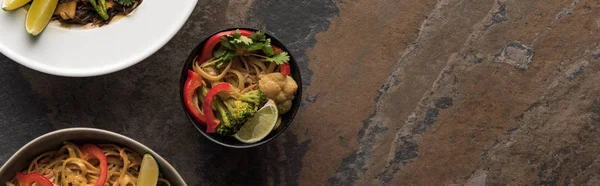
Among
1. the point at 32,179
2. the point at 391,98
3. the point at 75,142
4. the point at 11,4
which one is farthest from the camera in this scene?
the point at 391,98

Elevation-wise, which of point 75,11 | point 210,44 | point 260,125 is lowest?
point 260,125

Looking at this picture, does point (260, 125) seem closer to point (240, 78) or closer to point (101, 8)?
point (240, 78)

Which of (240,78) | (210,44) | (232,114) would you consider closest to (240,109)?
(232,114)

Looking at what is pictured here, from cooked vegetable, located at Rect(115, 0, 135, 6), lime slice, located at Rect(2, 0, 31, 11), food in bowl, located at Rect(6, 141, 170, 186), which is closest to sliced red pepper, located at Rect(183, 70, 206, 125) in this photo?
food in bowl, located at Rect(6, 141, 170, 186)

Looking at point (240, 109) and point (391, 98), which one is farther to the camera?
point (391, 98)

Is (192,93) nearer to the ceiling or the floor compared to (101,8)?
nearer to the floor

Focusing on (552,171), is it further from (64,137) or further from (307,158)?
(64,137)
